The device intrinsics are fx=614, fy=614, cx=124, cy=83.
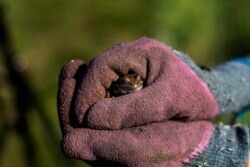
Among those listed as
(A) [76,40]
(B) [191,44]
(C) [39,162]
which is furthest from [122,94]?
(A) [76,40]

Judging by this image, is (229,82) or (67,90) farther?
(229,82)

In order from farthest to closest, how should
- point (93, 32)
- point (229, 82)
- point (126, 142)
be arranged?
point (93, 32) < point (229, 82) < point (126, 142)

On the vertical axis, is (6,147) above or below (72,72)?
below

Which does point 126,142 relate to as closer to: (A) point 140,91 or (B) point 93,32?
(A) point 140,91

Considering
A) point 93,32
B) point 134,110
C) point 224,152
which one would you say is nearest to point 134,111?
point 134,110

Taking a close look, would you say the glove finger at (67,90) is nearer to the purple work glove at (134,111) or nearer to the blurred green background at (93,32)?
the purple work glove at (134,111)

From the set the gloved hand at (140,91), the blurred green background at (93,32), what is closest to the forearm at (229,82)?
the gloved hand at (140,91)

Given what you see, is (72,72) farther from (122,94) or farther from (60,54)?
(60,54)
